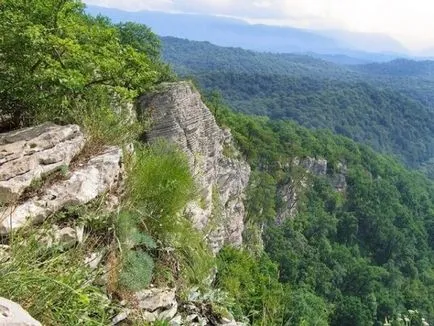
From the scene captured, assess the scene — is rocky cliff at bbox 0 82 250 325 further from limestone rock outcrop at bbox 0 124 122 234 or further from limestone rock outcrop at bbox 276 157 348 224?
limestone rock outcrop at bbox 276 157 348 224

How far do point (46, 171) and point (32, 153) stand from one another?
0.29 m

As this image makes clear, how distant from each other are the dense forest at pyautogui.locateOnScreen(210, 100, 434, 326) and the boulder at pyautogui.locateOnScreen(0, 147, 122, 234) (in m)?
27.9

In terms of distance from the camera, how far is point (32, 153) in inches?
193

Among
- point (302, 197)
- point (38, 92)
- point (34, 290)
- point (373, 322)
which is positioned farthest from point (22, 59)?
point (302, 197)

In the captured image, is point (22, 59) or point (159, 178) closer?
point (159, 178)

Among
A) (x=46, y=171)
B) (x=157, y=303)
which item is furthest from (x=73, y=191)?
(x=157, y=303)

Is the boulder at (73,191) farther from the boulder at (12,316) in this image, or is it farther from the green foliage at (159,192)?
the boulder at (12,316)

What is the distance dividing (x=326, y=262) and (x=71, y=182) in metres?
51.4

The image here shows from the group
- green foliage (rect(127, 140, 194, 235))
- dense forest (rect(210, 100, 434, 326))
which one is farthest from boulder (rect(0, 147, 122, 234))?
dense forest (rect(210, 100, 434, 326))

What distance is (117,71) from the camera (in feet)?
19.7

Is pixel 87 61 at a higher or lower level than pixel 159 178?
higher

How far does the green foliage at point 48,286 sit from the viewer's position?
3.22 meters

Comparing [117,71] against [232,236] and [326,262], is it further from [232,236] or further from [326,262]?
[326,262]

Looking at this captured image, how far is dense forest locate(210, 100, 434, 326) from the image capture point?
46.2m
